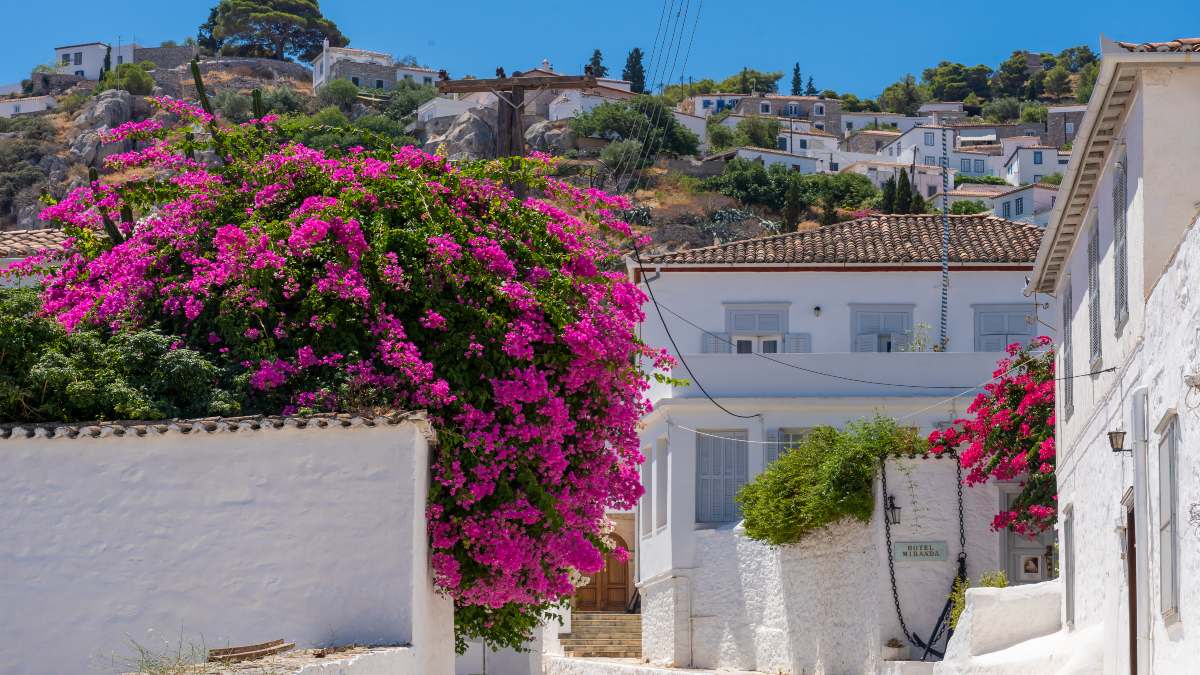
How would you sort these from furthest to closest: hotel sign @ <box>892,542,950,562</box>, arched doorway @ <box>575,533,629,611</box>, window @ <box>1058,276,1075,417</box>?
arched doorway @ <box>575,533,629,611</box> → hotel sign @ <box>892,542,950,562</box> → window @ <box>1058,276,1075,417</box>

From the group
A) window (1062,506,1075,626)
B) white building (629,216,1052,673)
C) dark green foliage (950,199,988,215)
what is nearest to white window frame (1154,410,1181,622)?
window (1062,506,1075,626)

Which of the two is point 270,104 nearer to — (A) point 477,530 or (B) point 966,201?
(B) point 966,201

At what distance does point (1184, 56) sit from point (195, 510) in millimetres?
10052

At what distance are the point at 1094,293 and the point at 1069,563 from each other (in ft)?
13.2

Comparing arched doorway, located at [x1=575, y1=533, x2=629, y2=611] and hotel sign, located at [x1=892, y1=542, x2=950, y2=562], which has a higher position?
hotel sign, located at [x1=892, y1=542, x2=950, y2=562]

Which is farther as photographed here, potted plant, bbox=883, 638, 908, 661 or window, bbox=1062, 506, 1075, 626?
potted plant, bbox=883, 638, 908, 661

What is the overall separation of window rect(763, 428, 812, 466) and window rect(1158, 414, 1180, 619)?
21.0 metres

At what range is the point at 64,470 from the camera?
17.2 m

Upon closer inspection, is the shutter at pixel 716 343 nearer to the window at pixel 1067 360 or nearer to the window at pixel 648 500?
the window at pixel 648 500

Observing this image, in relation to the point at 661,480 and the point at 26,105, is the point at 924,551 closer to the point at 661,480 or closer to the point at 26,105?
the point at 661,480

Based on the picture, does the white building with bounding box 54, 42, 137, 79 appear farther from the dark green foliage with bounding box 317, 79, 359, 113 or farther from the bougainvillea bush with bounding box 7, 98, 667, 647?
the bougainvillea bush with bounding box 7, 98, 667, 647

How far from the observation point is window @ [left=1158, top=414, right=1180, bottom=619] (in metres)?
13.9

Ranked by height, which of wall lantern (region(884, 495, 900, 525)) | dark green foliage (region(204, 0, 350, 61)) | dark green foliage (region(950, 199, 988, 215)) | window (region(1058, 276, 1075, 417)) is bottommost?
wall lantern (region(884, 495, 900, 525))

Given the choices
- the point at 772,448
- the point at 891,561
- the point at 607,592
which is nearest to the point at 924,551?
the point at 891,561
